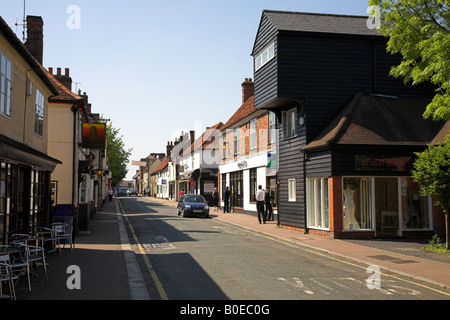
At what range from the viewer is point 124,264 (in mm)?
10922

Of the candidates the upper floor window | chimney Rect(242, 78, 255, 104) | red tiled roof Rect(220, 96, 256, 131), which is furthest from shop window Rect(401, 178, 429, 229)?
chimney Rect(242, 78, 255, 104)

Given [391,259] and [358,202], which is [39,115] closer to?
[391,259]

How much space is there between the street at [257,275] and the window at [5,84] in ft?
16.2

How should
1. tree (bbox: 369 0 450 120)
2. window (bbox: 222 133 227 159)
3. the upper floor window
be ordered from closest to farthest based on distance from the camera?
tree (bbox: 369 0 450 120) → the upper floor window → window (bbox: 222 133 227 159)

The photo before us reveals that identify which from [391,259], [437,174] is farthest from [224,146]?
[391,259]

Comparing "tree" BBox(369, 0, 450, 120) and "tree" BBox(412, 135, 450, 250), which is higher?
"tree" BBox(369, 0, 450, 120)

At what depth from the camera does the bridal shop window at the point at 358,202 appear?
16.6 meters

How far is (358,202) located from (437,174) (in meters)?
4.25

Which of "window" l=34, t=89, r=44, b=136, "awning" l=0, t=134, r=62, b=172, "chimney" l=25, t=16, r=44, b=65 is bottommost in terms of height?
"awning" l=0, t=134, r=62, b=172

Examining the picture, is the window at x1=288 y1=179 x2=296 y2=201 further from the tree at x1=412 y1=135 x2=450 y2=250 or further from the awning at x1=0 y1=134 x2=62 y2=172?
the awning at x1=0 y1=134 x2=62 y2=172

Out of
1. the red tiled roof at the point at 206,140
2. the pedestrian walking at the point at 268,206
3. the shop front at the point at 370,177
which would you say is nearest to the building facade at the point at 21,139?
the shop front at the point at 370,177

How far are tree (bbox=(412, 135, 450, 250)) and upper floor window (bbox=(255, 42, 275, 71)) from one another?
27.9ft

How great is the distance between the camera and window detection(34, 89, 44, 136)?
522 inches

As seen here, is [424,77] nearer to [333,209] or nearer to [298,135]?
[333,209]
